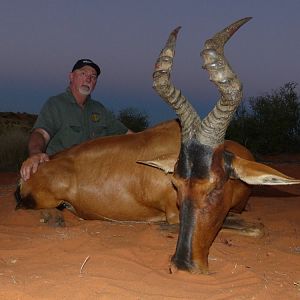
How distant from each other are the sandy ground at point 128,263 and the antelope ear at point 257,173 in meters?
0.77

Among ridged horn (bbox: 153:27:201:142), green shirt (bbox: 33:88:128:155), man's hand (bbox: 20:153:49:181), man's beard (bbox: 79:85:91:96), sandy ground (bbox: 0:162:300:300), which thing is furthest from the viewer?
man's beard (bbox: 79:85:91:96)

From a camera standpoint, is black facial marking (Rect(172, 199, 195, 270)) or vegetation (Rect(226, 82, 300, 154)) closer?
black facial marking (Rect(172, 199, 195, 270))

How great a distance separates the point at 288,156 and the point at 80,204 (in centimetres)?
1054

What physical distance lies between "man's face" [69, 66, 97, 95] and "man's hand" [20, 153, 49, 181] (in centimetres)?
179

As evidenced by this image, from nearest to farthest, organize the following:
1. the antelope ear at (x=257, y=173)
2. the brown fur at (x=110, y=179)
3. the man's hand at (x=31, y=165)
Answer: the antelope ear at (x=257, y=173) < the brown fur at (x=110, y=179) < the man's hand at (x=31, y=165)

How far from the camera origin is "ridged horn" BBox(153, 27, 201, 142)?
480cm

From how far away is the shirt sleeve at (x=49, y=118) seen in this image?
Answer: 775cm

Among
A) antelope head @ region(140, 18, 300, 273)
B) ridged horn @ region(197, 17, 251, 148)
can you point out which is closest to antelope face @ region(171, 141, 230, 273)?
antelope head @ region(140, 18, 300, 273)

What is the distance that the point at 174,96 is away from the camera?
4961 millimetres

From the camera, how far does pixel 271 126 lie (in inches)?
698

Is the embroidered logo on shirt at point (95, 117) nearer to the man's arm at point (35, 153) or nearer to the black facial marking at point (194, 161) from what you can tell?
the man's arm at point (35, 153)

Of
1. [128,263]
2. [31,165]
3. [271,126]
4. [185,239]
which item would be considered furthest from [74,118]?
[271,126]

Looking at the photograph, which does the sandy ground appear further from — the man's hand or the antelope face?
the man's hand

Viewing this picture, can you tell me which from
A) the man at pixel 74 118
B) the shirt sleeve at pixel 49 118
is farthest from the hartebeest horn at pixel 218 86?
the shirt sleeve at pixel 49 118
